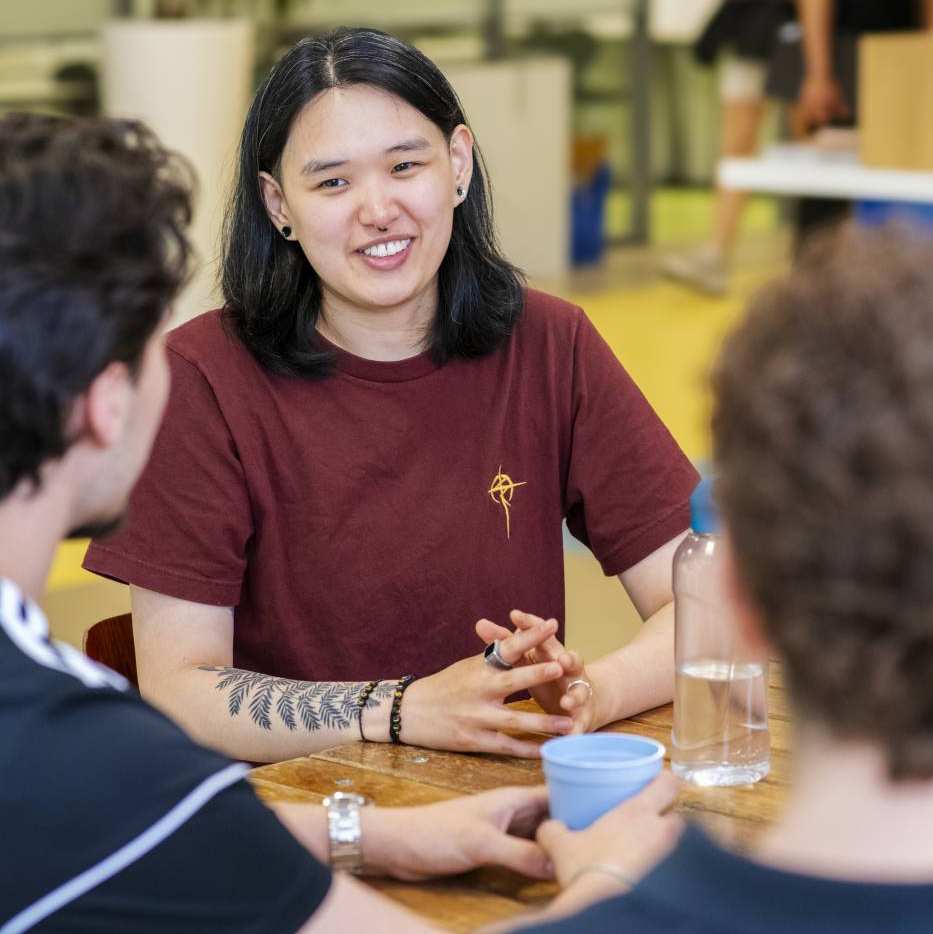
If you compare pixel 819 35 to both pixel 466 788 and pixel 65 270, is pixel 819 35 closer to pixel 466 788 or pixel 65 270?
pixel 466 788

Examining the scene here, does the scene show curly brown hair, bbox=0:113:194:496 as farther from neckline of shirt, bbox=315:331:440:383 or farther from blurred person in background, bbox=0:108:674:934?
neckline of shirt, bbox=315:331:440:383

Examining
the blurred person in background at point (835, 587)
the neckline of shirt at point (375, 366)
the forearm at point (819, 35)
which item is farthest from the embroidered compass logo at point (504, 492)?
the forearm at point (819, 35)

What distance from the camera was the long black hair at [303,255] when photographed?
79.1 inches

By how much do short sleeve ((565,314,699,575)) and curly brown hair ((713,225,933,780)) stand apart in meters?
1.25

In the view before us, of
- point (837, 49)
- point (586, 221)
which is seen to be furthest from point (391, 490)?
point (586, 221)

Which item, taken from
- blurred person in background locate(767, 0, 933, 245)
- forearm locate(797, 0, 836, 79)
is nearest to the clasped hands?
blurred person in background locate(767, 0, 933, 245)

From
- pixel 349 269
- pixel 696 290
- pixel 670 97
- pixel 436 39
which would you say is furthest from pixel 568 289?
pixel 349 269

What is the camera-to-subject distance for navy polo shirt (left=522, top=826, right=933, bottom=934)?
760mm

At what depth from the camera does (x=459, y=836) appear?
52.0 inches

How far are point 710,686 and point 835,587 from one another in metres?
0.87

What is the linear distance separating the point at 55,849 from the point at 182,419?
0.96 metres

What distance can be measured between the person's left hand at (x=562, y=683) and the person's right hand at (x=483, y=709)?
0.06 ft

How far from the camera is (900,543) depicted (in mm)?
752

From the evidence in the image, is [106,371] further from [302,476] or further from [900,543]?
[302,476]
